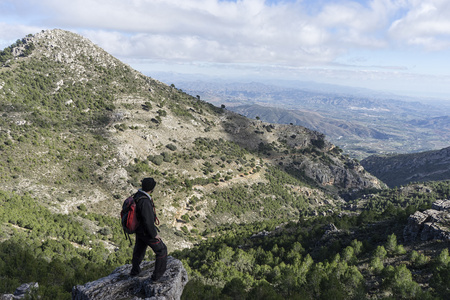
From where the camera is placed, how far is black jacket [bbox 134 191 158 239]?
9.22 meters

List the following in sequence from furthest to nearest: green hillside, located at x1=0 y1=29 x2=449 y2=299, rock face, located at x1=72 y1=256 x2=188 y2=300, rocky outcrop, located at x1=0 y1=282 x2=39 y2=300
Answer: green hillside, located at x1=0 y1=29 x2=449 y2=299
rocky outcrop, located at x1=0 y1=282 x2=39 y2=300
rock face, located at x1=72 y1=256 x2=188 y2=300

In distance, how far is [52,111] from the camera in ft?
253

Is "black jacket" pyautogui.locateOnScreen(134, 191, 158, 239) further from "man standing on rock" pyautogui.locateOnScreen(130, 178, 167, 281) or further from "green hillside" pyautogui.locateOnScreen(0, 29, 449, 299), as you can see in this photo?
"green hillside" pyautogui.locateOnScreen(0, 29, 449, 299)

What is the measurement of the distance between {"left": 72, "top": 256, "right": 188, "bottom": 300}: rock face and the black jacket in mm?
2624

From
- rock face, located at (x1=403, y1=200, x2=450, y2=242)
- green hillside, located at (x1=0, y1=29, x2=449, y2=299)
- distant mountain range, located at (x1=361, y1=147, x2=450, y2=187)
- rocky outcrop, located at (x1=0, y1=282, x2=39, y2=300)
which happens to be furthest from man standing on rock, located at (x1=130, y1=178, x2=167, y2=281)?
distant mountain range, located at (x1=361, y1=147, x2=450, y2=187)

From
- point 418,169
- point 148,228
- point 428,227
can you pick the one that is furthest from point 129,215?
point 418,169

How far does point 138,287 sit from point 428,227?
116ft

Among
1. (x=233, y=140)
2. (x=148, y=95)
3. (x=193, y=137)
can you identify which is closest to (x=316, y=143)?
(x=233, y=140)

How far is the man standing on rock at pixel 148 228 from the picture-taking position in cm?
928

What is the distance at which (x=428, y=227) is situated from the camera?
29391mm

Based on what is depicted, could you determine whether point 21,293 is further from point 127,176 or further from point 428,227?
point 127,176

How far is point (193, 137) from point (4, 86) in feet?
209

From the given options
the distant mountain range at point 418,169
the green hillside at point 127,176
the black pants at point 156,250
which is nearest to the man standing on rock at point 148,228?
the black pants at point 156,250

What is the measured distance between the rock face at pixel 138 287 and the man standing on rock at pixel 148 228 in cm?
50
